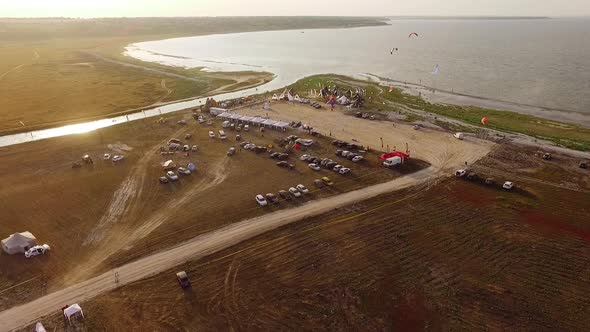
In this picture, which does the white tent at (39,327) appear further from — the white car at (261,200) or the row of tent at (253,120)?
the row of tent at (253,120)

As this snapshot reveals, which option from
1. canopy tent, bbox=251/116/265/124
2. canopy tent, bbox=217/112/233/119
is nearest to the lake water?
canopy tent, bbox=217/112/233/119

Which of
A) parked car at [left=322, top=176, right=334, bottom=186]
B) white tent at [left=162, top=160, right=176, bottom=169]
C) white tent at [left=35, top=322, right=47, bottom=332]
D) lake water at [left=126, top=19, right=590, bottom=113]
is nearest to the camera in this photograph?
white tent at [left=35, top=322, right=47, bottom=332]

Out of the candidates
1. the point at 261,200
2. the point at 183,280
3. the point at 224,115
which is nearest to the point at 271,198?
the point at 261,200

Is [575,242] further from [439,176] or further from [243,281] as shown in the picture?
[243,281]

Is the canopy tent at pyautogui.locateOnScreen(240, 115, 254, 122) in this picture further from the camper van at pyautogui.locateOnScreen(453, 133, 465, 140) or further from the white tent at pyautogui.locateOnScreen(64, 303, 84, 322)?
the white tent at pyautogui.locateOnScreen(64, 303, 84, 322)

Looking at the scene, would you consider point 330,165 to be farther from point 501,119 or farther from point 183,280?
point 501,119

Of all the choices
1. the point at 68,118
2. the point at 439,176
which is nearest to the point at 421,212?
the point at 439,176

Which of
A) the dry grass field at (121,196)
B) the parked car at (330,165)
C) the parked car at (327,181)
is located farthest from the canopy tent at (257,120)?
the parked car at (327,181)
